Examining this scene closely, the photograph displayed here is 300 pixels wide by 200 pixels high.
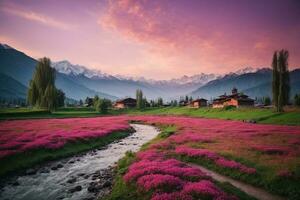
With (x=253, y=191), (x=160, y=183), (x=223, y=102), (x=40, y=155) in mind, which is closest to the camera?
(x=160, y=183)

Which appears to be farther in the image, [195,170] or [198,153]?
[198,153]

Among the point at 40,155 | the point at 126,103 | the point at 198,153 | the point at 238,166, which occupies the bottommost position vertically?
the point at 40,155

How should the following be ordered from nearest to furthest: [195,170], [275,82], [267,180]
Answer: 1. [267,180]
2. [195,170]
3. [275,82]

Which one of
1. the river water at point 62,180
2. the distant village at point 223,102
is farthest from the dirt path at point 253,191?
the distant village at point 223,102

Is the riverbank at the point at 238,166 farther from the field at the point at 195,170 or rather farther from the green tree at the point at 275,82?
the green tree at the point at 275,82

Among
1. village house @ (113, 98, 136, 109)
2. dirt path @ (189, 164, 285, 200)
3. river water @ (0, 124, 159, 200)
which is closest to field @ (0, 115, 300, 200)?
dirt path @ (189, 164, 285, 200)

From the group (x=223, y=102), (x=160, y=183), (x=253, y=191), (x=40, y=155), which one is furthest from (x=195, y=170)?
(x=223, y=102)

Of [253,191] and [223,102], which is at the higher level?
[223,102]

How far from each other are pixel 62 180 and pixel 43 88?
99.5 meters

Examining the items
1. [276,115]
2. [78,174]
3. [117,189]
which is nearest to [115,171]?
[78,174]

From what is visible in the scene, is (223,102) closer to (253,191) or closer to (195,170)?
(195,170)

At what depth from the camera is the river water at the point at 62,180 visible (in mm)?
18797

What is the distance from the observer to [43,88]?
363ft

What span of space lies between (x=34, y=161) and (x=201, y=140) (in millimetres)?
26377
